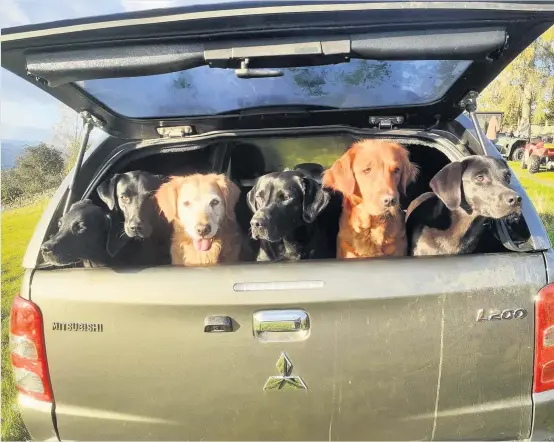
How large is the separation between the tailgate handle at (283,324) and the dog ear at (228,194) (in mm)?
1291

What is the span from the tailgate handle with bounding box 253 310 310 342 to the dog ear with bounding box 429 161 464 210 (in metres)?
1.27

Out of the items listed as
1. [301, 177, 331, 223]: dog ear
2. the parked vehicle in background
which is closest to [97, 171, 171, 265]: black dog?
[301, 177, 331, 223]: dog ear

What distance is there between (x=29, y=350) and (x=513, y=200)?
7.58ft

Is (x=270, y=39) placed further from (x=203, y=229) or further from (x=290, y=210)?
(x=203, y=229)

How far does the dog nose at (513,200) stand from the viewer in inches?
101

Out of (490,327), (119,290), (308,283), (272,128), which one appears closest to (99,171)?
(272,128)

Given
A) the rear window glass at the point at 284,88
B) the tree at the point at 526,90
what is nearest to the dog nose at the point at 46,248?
the rear window glass at the point at 284,88

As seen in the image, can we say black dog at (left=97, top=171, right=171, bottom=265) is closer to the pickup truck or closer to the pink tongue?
the pink tongue

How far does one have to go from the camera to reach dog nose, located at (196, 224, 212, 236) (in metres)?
3.07

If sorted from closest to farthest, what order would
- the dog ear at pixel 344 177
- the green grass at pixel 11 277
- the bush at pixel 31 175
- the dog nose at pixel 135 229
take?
the dog ear at pixel 344 177
the dog nose at pixel 135 229
the green grass at pixel 11 277
the bush at pixel 31 175

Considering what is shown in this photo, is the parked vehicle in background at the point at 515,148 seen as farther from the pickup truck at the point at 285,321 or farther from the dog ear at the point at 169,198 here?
the pickup truck at the point at 285,321

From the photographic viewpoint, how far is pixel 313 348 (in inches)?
81.4

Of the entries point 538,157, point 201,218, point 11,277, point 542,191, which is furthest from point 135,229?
point 538,157

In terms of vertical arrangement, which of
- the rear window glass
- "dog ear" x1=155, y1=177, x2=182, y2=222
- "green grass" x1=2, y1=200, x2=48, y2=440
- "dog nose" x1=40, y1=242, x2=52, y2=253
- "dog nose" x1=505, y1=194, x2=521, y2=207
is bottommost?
"green grass" x1=2, y1=200, x2=48, y2=440
